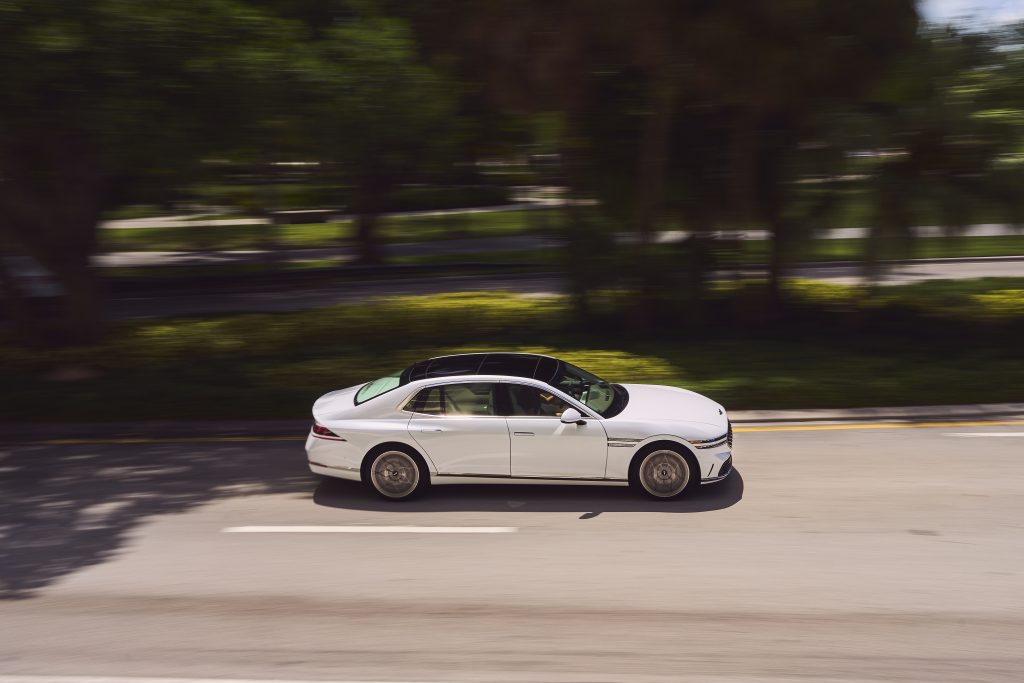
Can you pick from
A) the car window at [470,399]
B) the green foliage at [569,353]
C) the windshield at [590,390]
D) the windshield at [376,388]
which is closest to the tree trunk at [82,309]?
the green foliage at [569,353]

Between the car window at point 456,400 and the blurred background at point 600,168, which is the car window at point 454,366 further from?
the blurred background at point 600,168

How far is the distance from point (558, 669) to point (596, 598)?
110cm

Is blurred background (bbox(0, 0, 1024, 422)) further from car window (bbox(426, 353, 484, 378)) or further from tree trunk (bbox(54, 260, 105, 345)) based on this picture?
car window (bbox(426, 353, 484, 378))

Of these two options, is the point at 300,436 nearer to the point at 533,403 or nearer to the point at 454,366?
the point at 454,366

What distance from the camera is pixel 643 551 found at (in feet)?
26.2

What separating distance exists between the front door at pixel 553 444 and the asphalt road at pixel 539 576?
36 cm

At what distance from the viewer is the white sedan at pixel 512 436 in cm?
903

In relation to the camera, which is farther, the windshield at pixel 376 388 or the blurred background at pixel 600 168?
the blurred background at pixel 600 168

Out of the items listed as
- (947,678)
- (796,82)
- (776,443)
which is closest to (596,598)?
(947,678)

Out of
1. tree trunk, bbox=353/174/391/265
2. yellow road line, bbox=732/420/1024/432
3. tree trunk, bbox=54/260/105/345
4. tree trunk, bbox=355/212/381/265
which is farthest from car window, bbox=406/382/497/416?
tree trunk, bbox=355/212/381/265

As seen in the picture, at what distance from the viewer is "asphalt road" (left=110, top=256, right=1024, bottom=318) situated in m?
22.6

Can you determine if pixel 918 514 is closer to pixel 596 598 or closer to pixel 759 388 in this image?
pixel 596 598

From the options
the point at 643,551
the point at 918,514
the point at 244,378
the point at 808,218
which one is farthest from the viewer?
the point at 808,218

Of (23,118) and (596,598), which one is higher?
(23,118)
